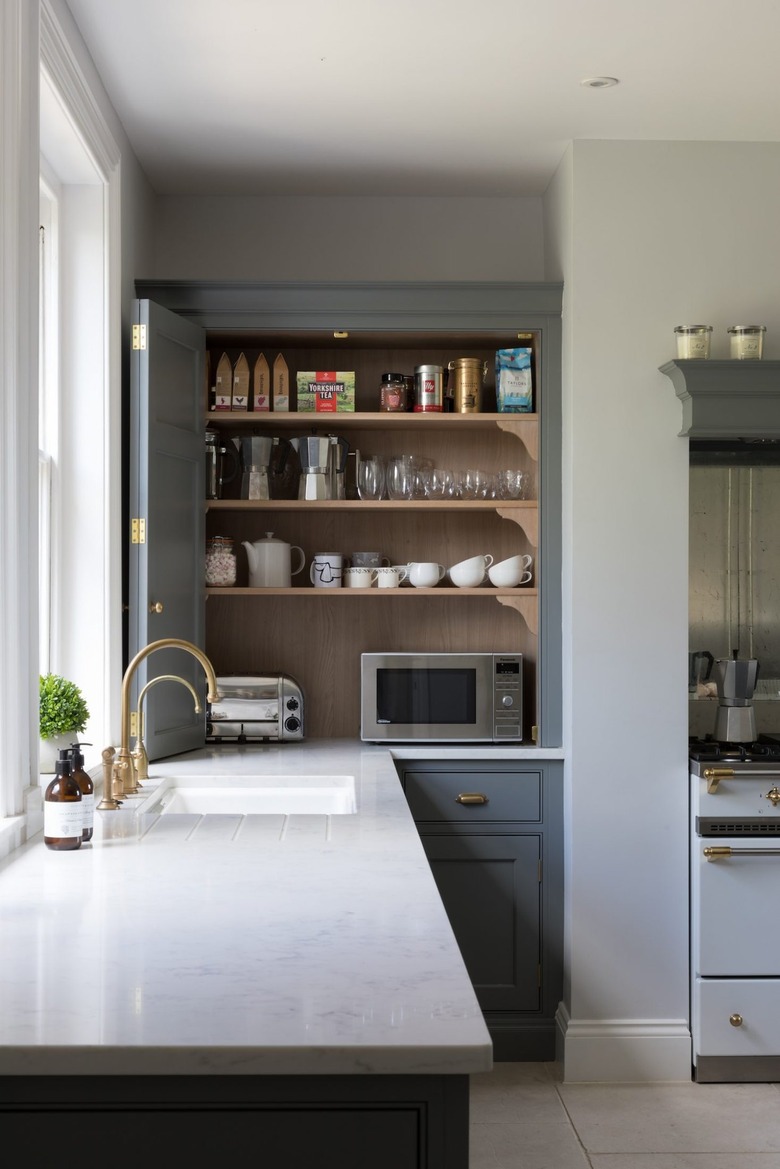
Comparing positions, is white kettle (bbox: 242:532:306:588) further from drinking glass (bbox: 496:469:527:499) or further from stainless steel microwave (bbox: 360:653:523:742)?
drinking glass (bbox: 496:469:527:499)

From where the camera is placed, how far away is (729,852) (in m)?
3.30

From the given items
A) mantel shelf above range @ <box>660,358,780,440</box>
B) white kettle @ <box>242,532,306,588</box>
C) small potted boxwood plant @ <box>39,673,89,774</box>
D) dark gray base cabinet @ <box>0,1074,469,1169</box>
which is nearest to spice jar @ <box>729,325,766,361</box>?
mantel shelf above range @ <box>660,358,780,440</box>

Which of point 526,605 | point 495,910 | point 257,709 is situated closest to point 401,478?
point 526,605

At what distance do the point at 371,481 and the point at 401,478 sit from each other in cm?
10

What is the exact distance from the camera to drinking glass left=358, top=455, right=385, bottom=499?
367 centimetres

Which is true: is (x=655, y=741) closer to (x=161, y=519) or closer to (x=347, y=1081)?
(x=161, y=519)

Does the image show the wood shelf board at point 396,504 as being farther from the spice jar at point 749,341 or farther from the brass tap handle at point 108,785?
the brass tap handle at point 108,785

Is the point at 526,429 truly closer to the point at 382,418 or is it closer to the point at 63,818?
the point at 382,418

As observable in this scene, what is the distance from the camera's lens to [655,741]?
3.41 metres

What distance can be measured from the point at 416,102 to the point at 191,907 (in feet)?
7.64

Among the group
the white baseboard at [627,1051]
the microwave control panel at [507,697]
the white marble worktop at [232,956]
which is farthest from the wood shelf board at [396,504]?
the white baseboard at [627,1051]

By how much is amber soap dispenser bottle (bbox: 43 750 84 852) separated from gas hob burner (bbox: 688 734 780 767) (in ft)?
6.34

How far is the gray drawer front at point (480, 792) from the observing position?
11.5 feet

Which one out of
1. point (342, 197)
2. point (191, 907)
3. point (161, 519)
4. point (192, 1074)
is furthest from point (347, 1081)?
point (342, 197)
